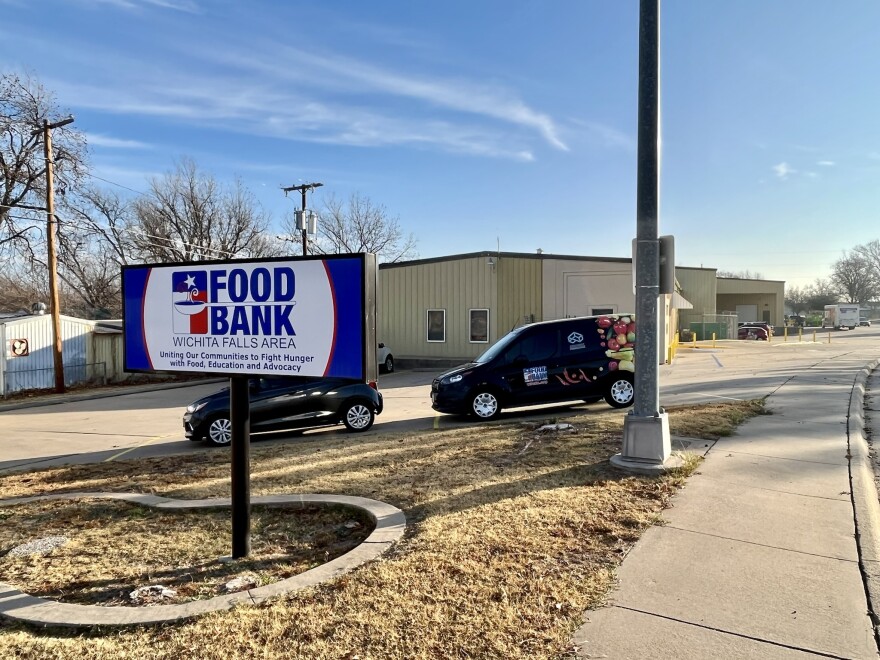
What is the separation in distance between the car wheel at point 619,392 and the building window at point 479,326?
46.9 ft

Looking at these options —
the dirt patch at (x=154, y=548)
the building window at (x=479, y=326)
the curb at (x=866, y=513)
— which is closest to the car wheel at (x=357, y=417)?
the dirt patch at (x=154, y=548)

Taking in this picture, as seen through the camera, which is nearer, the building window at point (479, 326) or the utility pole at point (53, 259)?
the utility pole at point (53, 259)

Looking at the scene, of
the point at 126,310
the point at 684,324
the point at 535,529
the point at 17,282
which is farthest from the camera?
the point at 684,324

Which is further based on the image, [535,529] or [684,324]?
[684,324]

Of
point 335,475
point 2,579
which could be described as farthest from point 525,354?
point 2,579

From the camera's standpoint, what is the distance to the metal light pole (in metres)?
6.46

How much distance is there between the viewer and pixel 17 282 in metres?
44.6

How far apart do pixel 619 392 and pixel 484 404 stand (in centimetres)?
277

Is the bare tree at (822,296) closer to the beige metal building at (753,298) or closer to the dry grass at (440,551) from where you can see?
the beige metal building at (753,298)

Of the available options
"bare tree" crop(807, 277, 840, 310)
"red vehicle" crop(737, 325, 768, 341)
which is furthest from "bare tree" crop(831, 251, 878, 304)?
"red vehicle" crop(737, 325, 768, 341)

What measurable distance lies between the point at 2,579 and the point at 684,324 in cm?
4968

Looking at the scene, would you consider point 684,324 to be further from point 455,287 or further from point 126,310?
point 126,310

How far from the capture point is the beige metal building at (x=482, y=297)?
24719 millimetres

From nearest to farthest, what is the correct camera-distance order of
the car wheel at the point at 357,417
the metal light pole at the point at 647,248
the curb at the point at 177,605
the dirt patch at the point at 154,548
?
the curb at the point at 177,605 → the dirt patch at the point at 154,548 → the metal light pole at the point at 647,248 → the car wheel at the point at 357,417
